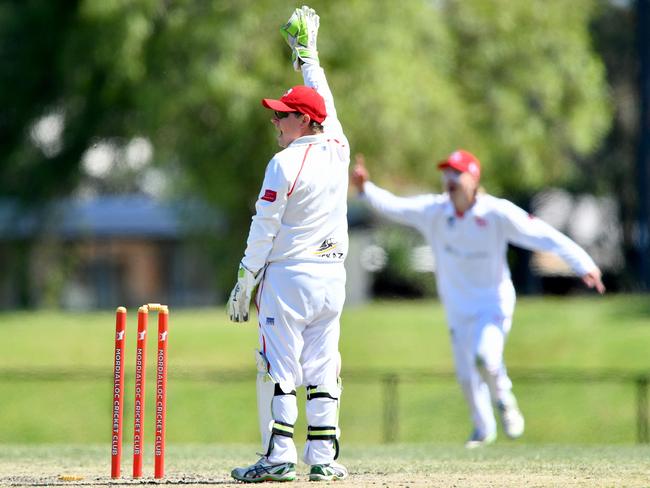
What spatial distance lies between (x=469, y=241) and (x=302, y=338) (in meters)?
4.23

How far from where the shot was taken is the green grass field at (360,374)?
1880 centimetres

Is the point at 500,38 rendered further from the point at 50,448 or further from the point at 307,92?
the point at 307,92

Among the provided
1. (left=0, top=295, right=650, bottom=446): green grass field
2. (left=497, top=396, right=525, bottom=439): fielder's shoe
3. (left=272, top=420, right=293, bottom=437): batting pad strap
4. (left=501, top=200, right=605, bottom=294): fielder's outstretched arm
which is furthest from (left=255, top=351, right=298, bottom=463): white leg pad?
(left=0, top=295, right=650, bottom=446): green grass field

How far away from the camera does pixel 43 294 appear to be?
31094 millimetres

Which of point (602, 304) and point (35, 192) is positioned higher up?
point (35, 192)

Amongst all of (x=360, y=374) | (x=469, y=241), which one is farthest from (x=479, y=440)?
(x=360, y=374)

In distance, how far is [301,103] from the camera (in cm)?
736

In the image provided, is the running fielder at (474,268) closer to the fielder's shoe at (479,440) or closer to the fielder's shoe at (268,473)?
the fielder's shoe at (479,440)

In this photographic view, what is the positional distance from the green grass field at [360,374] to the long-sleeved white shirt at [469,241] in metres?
5.91

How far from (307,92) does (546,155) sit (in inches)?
970

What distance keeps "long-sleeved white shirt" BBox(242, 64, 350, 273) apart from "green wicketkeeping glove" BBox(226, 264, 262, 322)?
47 millimetres

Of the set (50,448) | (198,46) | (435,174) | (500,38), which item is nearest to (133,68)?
(198,46)

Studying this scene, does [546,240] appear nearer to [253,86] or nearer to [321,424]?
[321,424]

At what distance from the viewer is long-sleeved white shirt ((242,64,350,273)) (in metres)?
Answer: 7.21
